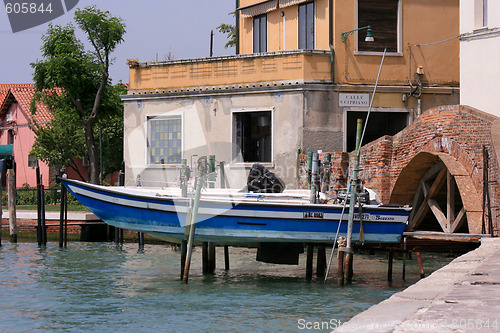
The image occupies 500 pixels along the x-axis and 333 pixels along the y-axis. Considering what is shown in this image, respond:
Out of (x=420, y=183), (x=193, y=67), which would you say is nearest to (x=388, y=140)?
(x=420, y=183)

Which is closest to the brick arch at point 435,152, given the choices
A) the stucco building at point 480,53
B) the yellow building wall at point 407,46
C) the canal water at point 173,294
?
the stucco building at point 480,53

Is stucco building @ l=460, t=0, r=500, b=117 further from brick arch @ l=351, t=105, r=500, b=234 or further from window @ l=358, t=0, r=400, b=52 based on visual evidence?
window @ l=358, t=0, r=400, b=52

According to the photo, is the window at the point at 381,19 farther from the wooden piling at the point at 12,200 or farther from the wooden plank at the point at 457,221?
the wooden piling at the point at 12,200

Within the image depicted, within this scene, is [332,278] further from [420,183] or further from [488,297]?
[488,297]

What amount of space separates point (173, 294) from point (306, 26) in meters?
12.8

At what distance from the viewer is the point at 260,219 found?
1655 centimetres

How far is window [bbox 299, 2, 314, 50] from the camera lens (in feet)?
83.1

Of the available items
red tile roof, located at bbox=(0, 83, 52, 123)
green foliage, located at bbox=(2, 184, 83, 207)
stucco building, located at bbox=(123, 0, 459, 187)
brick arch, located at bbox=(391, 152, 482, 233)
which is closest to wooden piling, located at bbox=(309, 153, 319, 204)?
brick arch, located at bbox=(391, 152, 482, 233)

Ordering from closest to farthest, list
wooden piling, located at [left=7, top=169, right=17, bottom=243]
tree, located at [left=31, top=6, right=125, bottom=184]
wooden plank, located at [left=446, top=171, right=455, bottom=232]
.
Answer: wooden plank, located at [left=446, top=171, right=455, bottom=232] < wooden piling, located at [left=7, top=169, right=17, bottom=243] < tree, located at [left=31, top=6, right=125, bottom=184]

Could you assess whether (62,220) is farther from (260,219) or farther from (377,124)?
(377,124)

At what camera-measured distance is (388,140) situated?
65.5ft

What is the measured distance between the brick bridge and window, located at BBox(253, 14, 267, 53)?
664 centimetres

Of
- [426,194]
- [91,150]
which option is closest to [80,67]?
[91,150]

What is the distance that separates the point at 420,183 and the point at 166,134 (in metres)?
9.49
